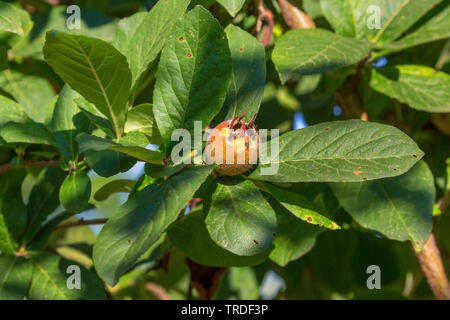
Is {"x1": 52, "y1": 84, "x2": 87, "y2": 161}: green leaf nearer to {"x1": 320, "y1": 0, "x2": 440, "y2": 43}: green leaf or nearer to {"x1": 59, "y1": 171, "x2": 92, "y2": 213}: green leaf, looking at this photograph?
{"x1": 59, "y1": 171, "x2": 92, "y2": 213}: green leaf

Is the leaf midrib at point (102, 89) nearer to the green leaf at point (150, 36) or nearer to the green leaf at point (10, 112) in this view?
the green leaf at point (150, 36)

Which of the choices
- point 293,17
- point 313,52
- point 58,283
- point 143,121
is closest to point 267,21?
point 293,17

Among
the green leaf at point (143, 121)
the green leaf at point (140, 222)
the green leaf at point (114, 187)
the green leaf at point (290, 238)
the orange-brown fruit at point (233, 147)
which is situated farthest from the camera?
the green leaf at point (290, 238)

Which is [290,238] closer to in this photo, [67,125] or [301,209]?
[301,209]

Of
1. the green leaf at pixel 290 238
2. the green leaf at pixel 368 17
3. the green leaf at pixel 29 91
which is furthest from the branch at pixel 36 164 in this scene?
the green leaf at pixel 368 17

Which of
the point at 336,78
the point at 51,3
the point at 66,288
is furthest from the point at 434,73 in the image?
the point at 51,3

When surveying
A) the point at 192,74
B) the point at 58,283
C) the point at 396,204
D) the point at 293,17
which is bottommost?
the point at 58,283

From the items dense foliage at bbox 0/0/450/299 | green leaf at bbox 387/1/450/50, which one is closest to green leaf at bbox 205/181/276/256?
dense foliage at bbox 0/0/450/299
